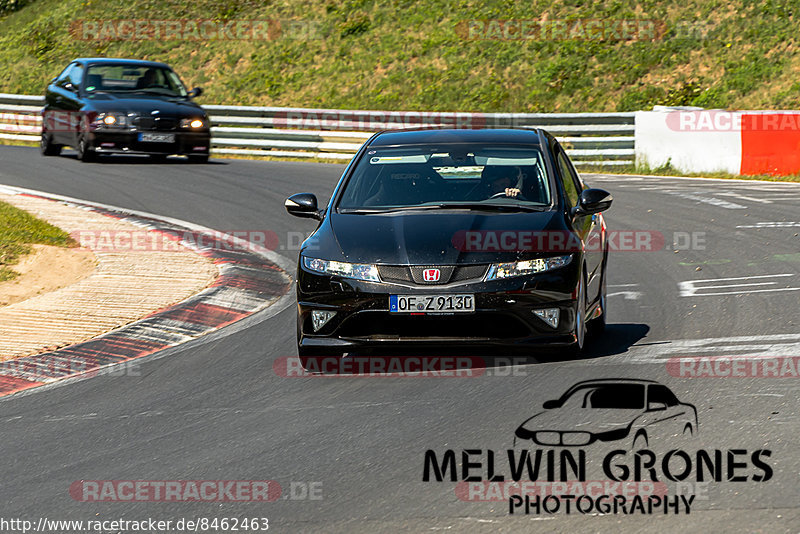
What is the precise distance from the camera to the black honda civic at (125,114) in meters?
21.1

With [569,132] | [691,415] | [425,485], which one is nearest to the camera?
[425,485]

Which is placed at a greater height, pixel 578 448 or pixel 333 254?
pixel 333 254

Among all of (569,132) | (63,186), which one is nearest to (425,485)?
(63,186)

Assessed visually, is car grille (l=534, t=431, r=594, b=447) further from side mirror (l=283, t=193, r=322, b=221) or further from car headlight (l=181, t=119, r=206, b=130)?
car headlight (l=181, t=119, r=206, b=130)

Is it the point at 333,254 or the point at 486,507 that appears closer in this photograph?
the point at 486,507

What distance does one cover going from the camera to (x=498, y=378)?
24.1 ft

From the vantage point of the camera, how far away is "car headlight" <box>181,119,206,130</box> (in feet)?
70.7

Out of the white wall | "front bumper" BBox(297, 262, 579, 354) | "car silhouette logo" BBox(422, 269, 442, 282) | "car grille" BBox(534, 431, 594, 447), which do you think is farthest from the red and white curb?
the white wall

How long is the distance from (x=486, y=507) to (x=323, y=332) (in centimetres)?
283

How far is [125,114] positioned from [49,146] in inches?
128

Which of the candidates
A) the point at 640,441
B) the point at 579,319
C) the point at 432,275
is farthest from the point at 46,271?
the point at 640,441

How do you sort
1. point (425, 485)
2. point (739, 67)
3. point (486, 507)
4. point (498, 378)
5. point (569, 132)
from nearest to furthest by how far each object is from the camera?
point (486, 507) → point (425, 485) → point (498, 378) → point (569, 132) → point (739, 67)

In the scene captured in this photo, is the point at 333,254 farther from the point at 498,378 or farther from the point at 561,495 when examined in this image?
the point at 561,495

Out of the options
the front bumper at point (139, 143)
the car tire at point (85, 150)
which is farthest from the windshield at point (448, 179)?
the car tire at point (85, 150)
